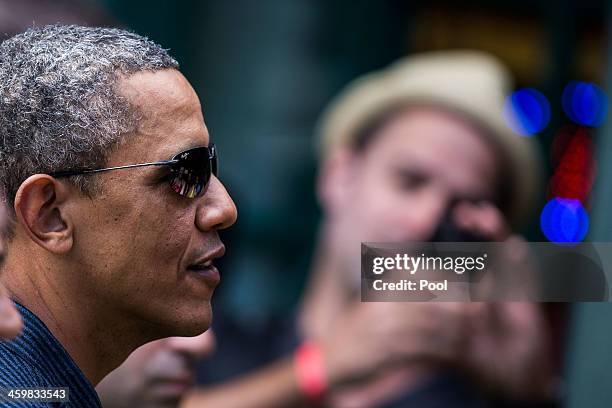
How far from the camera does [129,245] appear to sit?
1.79 m

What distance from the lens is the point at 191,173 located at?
1819 mm

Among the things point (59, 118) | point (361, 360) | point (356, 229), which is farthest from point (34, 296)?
point (356, 229)

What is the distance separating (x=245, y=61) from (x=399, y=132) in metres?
2.54

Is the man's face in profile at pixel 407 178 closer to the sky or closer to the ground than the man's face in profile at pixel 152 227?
closer to the sky

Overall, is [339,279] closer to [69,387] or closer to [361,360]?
[361,360]

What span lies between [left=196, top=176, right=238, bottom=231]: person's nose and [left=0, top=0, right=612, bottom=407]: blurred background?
392 centimetres

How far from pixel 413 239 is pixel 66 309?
194cm

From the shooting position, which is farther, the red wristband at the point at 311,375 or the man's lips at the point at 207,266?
the red wristband at the point at 311,375

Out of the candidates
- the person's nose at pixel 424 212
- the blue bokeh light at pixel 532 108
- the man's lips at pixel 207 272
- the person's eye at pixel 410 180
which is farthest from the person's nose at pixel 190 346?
the blue bokeh light at pixel 532 108

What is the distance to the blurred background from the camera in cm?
604

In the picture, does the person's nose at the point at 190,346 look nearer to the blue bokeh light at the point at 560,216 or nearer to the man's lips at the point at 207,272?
the man's lips at the point at 207,272

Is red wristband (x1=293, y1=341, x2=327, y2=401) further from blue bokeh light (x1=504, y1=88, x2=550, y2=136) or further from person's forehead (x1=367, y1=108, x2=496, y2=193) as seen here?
blue bokeh light (x1=504, y1=88, x2=550, y2=136)

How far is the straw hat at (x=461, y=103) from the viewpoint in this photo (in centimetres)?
401

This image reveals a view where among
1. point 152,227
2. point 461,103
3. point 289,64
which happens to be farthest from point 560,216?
point 152,227
